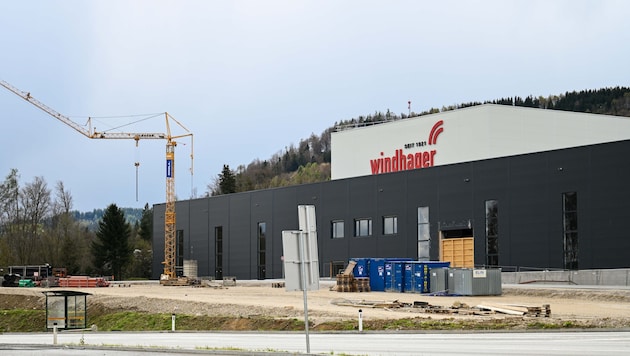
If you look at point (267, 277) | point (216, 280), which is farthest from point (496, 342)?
point (216, 280)

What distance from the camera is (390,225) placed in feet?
250

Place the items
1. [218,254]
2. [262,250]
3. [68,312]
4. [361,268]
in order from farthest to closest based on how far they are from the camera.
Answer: [218,254] < [262,250] < [361,268] < [68,312]

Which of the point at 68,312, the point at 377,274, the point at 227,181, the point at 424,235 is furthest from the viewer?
the point at 227,181

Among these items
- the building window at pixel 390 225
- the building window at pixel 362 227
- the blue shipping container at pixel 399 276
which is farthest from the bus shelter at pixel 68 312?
the building window at pixel 362 227

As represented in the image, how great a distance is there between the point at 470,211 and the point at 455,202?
6.49 feet

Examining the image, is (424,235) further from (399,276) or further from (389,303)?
(389,303)

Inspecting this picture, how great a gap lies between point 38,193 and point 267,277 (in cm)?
6427

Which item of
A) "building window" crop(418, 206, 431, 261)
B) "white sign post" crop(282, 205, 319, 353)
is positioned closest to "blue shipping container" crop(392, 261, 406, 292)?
"building window" crop(418, 206, 431, 261)

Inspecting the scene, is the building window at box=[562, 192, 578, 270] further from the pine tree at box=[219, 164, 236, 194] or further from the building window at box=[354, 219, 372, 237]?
the pine tree at box=[219, 164, 236, 194]

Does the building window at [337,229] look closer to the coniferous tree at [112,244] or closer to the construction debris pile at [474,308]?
the construction debris pile at [474,308]

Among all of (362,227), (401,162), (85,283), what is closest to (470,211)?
(362,227)

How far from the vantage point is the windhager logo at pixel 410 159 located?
8006 cm

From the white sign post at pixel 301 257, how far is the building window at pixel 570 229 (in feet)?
147

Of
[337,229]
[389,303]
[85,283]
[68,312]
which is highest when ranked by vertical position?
[337,229]
